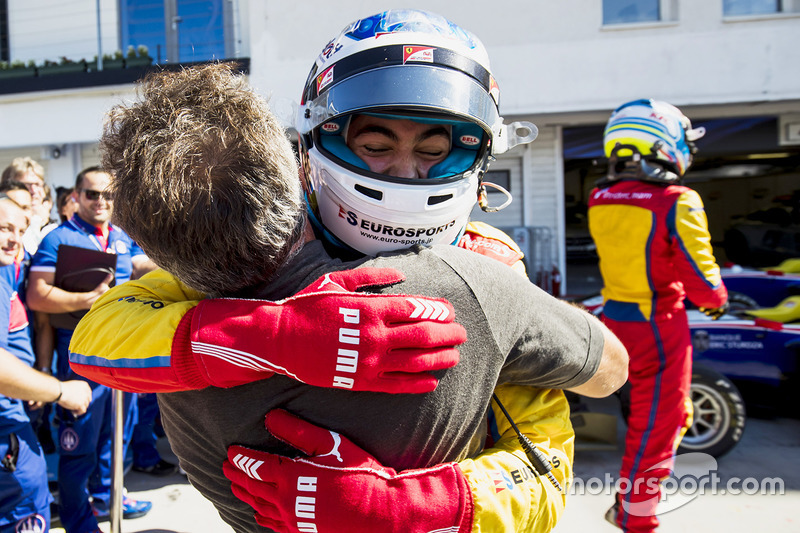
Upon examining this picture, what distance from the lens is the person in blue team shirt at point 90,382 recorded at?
3232 mm

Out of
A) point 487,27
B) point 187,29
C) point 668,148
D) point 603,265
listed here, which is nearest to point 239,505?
point 603,265

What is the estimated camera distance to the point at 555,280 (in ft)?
27.3

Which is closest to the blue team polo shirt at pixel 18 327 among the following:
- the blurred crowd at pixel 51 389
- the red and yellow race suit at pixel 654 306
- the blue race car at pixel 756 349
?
the blurred crowd at pixel 51 389

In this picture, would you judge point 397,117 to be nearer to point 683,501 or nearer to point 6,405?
point 6,405

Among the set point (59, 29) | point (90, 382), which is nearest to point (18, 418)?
point (90, 382)

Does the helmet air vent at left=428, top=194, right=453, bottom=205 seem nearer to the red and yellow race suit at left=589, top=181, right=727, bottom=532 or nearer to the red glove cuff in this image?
the red glove cuff

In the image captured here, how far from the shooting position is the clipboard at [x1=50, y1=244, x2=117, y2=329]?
130 inches

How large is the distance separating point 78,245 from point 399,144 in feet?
9.92

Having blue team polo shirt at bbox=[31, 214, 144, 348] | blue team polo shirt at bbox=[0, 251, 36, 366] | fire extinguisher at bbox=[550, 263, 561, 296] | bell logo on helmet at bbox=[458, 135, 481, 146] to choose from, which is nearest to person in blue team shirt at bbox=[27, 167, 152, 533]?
blue team polo shirt at bbox=[31, 214, 144, 348]

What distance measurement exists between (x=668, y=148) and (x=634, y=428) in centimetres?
169

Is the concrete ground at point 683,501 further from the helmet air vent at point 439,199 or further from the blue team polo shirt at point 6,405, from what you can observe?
the helmet air vent at point 439,199

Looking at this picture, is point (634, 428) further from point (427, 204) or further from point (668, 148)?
point (427, 204)

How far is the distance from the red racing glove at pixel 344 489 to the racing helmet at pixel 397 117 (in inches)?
18.7

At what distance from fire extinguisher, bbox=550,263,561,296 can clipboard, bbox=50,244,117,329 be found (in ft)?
19.9
